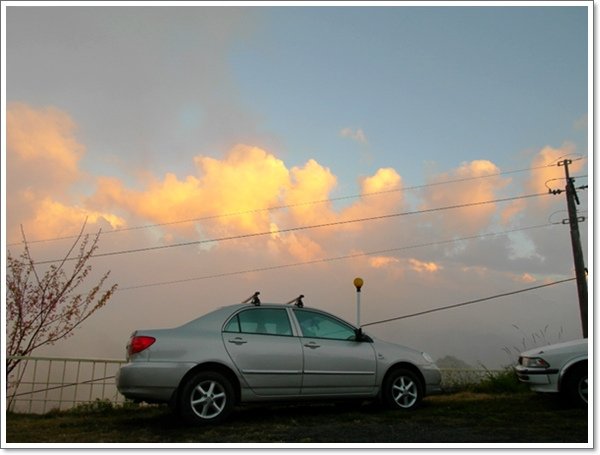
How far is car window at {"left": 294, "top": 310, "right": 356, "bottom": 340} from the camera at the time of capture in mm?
8688

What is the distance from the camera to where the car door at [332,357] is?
27.9ft

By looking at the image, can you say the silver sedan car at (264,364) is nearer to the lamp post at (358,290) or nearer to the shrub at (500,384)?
the lamp post at (358,290)

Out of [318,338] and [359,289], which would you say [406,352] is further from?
[359,289]

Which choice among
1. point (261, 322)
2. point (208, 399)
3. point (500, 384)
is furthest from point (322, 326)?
point (500, 384)

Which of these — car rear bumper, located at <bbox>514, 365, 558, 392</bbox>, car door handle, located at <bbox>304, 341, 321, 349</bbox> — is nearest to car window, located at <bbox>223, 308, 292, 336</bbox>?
car door handle, located at <bbox>304, 341, 321, 349</bbox>

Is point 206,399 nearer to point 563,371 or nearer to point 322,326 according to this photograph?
point 322,326

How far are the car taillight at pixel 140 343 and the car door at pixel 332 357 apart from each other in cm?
201

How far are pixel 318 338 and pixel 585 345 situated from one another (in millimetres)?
3935

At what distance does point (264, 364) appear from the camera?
8164mm

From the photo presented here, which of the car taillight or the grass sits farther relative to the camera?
the car taillight

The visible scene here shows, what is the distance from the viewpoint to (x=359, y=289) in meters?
11.6

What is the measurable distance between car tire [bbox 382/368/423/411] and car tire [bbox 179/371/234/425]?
2304 mm

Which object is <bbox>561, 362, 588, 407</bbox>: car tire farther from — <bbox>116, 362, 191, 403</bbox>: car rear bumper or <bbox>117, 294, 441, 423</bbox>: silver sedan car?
<bbox>116, 362, 191, 403</bbox>: car rear bumper
